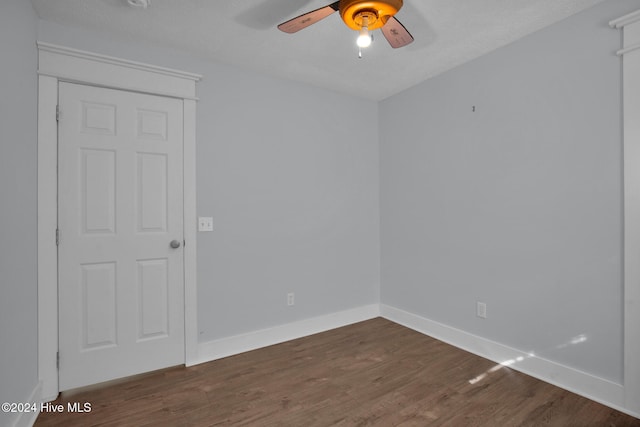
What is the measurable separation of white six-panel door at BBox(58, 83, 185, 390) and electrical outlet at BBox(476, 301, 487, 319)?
2.49 m

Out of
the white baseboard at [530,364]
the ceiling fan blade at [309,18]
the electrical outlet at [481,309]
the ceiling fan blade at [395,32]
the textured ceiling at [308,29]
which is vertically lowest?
the white baseboard at [530,364]

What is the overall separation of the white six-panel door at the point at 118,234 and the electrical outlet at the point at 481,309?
98.0 inches

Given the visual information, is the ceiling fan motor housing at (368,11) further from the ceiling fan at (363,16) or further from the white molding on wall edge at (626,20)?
the white molding on wall edge at (626,20)

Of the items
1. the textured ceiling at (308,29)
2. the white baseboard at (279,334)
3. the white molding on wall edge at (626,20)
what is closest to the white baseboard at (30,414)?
the white baseboard at (279,334)

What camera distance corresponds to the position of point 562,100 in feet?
7.18

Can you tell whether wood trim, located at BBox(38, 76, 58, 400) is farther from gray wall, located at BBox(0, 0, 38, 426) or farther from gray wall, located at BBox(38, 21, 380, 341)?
gray wall, located at BBox(38, 21, 380, 341)

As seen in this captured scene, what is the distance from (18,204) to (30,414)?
3.96ft

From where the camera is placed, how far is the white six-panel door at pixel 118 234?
85.4 inches

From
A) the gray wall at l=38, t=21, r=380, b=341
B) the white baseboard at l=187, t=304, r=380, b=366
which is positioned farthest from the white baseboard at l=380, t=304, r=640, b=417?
the gray wall at l=38, t=21, r=380, b=341

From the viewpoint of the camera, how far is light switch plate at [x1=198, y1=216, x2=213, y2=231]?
2.62m

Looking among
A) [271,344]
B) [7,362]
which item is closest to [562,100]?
[271,344]

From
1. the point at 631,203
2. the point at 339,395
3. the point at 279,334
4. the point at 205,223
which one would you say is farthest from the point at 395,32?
the point at 279,334

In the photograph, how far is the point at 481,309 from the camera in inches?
106

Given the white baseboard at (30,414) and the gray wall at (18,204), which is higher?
the gray wall at (18,204)
